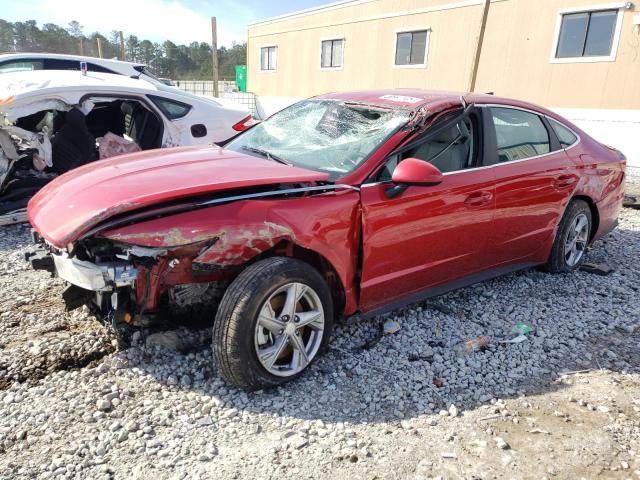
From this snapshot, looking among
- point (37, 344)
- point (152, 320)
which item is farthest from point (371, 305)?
point (37, 344)

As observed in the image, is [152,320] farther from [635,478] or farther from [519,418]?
[635,478]

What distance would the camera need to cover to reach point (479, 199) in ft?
11.4

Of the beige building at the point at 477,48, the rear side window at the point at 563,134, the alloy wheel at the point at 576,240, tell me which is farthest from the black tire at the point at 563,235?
the beige building at the point at 477,48

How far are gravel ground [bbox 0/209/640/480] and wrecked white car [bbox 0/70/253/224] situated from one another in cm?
202

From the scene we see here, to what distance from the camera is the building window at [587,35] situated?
463 inches

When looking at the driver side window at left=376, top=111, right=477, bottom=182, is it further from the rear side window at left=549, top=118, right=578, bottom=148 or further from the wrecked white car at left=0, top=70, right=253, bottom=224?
the wrecked white car at left=0, top=70, right=253, bottom=224

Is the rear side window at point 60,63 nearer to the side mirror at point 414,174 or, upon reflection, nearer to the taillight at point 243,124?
the taillight at point 243,124

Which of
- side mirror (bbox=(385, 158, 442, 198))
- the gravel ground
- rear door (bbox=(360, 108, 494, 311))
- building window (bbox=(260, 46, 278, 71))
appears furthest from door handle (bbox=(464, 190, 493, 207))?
building window (bbox=(260, 46, 278, 71))

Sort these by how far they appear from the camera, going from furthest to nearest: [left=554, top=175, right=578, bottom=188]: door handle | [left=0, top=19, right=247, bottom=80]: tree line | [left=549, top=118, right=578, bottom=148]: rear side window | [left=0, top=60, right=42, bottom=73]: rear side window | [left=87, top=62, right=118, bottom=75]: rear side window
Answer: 1. [left=0, top=19, right=247, bottom=80]: tree line
2. [left=0, top=60, right=42, bottom=73]: rear side window
3. [left=87, top=62, right=118, bottom=75]: rear side window
4. [left=549, top=118, right=578, bottom=148]: rear side window
5. [left=554, top=175, right=578, bottom=188]: door handle

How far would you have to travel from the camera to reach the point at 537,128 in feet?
13.6

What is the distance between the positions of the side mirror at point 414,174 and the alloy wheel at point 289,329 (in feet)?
2.71

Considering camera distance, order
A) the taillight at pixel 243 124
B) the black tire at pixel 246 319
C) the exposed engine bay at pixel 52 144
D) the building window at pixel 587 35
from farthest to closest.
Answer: the building window at pixel 587 35, the taillight at pixel 243 124, the exposed engine bay at pixel 52 144, the black tire at pixel 246 319

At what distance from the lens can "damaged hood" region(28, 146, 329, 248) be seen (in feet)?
8.05

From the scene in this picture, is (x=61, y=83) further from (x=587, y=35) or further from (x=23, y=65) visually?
(x=587, y=35)
